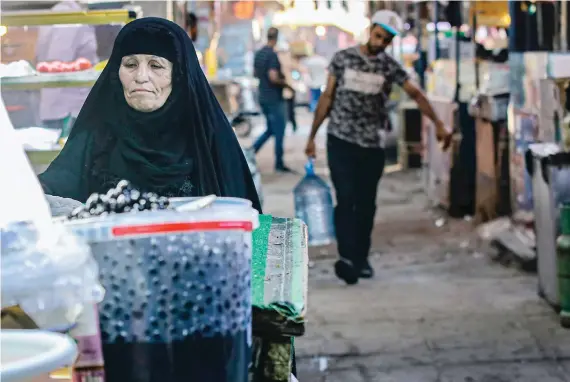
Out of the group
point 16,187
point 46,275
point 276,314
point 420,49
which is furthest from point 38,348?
point 420,49

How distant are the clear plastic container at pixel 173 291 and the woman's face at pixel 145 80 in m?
0.94

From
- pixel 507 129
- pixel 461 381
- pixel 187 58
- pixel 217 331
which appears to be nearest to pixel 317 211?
pixel 507 129

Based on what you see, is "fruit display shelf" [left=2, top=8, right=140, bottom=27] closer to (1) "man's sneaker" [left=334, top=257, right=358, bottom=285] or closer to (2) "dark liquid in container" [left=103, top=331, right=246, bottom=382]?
(1) "man's sneaker" [left=334, top=257, right=358, bottom=285]

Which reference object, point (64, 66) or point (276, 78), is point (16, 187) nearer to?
point (64, 66)

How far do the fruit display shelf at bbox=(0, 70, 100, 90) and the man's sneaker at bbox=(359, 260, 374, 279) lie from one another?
112 inches

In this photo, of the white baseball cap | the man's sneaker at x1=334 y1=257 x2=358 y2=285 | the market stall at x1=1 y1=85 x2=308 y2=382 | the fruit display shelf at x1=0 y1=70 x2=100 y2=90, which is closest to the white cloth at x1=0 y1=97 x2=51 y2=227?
the market stall at x1=1 y1=85 x2=308 y2=382

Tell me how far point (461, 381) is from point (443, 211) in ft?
20.2

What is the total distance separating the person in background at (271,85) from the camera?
49.1ft

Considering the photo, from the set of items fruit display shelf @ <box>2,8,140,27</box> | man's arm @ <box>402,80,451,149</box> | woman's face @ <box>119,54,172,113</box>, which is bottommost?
man's arm @ <box>402,80,451,149</box>

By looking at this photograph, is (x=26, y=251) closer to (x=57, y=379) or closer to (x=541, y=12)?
(x=57, y=379)

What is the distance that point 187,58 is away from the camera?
3.20 meters

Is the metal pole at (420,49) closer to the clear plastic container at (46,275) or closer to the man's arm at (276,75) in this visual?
the man's arm at (276,75)

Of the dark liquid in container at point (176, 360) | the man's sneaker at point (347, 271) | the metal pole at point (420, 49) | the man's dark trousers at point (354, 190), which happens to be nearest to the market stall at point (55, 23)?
the man's dark trousers at point (354, 190)

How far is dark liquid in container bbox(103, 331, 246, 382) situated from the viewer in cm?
220
